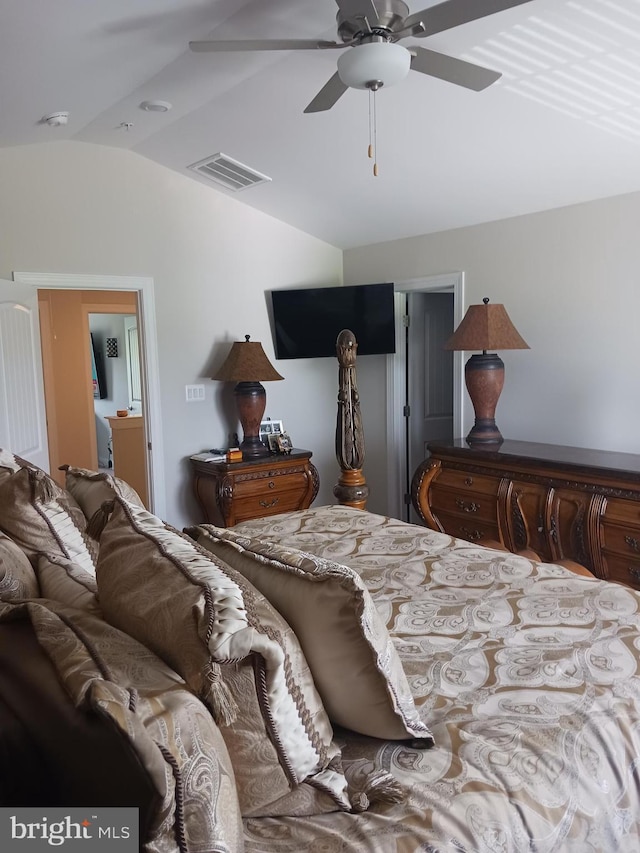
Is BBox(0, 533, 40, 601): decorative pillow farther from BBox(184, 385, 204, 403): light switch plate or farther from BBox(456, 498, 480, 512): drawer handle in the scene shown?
BBox(184, 385, 204, 403): light switch plate

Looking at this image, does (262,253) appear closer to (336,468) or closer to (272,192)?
(272,192)

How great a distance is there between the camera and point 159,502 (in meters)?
4.55

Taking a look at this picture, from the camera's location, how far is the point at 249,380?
4465 mm

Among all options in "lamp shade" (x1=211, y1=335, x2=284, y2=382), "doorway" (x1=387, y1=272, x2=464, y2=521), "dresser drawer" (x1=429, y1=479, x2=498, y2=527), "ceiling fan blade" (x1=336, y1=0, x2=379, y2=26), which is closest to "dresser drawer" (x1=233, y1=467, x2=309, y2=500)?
"lamp shade" (x1=211, y1=335, x2=284, y2=382)

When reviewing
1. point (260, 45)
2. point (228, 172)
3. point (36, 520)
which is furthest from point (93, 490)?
point (228, 172)

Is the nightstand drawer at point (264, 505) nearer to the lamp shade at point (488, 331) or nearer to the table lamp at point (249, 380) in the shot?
the table lamp at point (249, 380)

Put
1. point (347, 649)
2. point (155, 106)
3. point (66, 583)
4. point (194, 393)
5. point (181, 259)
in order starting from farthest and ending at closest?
point (194, 393), point (181, 259), point (155, 106), point (66, 583), point (347, 649)

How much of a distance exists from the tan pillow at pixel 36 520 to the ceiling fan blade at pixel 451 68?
1.75 m

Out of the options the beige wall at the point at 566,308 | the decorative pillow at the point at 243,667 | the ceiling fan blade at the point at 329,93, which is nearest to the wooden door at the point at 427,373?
the beige wall at the point at 566,308

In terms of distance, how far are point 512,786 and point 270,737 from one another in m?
0.44

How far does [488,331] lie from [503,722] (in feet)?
9.02

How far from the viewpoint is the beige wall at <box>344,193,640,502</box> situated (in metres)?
3.51

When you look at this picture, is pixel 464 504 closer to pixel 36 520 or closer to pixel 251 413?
pixel 251 413

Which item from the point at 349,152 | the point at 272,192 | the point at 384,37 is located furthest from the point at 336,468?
the point at 384,37
